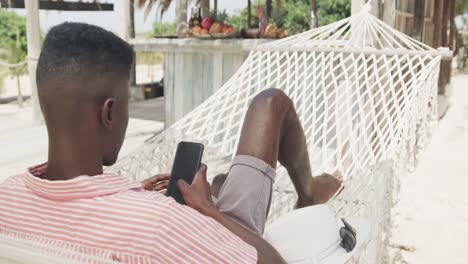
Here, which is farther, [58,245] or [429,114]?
[429,114]

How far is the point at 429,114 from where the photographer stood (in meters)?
2.26

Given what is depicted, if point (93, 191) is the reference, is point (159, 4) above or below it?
above

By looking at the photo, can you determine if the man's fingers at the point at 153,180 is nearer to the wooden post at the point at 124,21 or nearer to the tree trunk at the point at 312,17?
the wooden post at the point at 124,21

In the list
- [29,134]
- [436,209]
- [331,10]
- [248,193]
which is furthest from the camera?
[331,10]

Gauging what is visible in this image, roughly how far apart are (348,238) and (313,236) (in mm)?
76

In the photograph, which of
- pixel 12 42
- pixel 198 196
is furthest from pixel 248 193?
pixel 12 42

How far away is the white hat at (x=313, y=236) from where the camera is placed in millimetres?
1121

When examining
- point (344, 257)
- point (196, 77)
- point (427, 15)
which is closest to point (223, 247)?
point (344, 257)

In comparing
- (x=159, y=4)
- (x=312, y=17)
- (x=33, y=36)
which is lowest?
(x=33, y=36)

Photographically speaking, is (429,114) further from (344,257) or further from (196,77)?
(196,77)

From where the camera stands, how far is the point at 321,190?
1.67m

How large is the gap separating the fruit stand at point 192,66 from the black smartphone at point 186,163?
2568 millimetres

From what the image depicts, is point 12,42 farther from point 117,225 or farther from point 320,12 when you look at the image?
point 320,12

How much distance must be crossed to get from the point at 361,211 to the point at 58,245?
3.10ft
